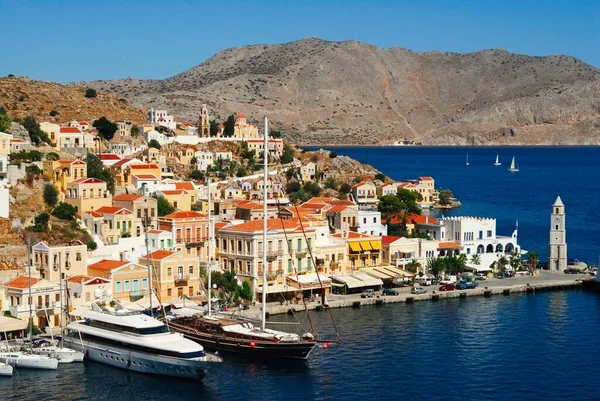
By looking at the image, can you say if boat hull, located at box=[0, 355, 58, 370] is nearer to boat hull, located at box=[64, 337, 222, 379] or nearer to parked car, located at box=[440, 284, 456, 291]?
boat hull, located at box=[64, 337, 222, 379]

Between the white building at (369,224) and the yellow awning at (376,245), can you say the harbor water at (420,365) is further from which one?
the white building at (369,224)

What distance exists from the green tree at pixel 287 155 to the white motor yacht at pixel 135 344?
54899 millimetres

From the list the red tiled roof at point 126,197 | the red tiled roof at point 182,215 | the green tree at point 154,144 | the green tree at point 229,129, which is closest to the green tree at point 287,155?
the green tree at point 229,129

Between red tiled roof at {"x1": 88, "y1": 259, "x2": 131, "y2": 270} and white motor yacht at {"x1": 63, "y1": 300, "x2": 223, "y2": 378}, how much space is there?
5.71 meters

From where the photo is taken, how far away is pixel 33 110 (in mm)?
91250

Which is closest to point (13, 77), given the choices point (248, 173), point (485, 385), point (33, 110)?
point (33, 110)

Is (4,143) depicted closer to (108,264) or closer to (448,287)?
(108,264)

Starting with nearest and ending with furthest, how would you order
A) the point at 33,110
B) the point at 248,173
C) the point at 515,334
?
the point at 515,334, the point at 248,173, the point at 33,110

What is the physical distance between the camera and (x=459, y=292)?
5162 cm

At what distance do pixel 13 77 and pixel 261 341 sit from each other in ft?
250

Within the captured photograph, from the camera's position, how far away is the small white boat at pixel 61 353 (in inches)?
1406

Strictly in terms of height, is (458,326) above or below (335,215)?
below

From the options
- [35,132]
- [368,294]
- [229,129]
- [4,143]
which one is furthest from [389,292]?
[229,129]

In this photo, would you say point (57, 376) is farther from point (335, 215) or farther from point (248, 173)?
point (248, 173)
